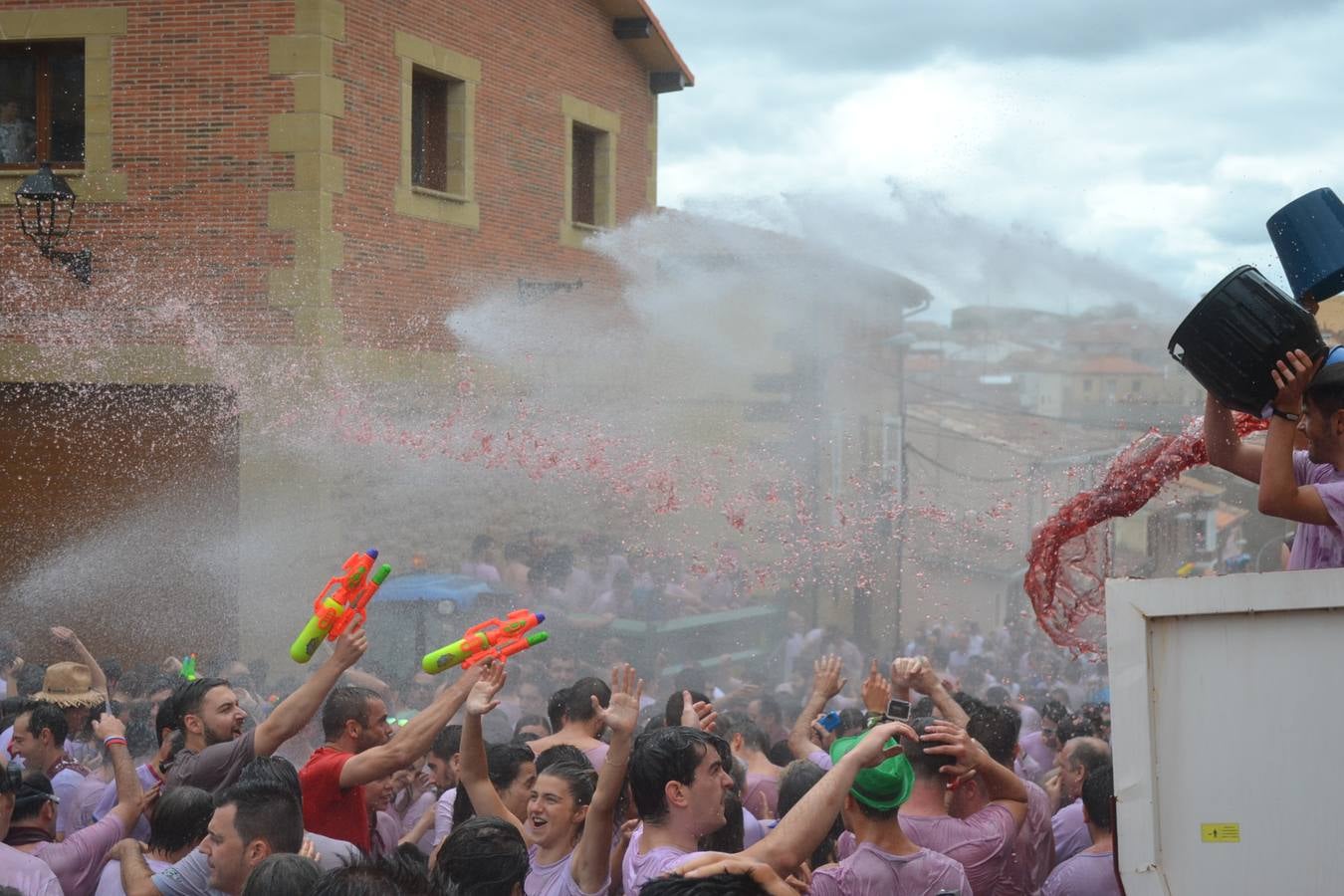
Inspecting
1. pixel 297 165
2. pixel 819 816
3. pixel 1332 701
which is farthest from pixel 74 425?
pixel 1332 701

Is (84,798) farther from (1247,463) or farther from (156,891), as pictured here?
(1247,463)

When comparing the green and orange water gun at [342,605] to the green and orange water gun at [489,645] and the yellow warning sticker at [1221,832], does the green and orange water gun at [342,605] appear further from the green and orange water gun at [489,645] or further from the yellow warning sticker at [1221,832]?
the yellow warning sticker at [1221,832]

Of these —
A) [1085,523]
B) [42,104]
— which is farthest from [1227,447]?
[42,104]

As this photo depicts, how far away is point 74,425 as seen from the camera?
41.1 ft

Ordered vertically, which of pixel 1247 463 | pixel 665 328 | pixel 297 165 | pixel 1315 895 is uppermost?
pixel 297 165

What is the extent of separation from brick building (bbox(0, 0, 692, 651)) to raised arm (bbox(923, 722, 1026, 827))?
27.2ft

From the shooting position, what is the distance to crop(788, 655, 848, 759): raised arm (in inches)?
176

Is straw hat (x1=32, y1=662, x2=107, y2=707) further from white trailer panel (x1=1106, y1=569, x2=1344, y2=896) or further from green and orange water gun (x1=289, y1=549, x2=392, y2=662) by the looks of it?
white trailer panel (x1=1106, y1=569, x2=1344, y2=896)

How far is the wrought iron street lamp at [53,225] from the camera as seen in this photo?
1148 cm

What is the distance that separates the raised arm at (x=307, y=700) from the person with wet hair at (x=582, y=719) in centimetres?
99

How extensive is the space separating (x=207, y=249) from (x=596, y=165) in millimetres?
5142

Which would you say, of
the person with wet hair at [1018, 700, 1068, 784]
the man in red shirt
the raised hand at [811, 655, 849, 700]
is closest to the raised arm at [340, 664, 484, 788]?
the man in red shirt

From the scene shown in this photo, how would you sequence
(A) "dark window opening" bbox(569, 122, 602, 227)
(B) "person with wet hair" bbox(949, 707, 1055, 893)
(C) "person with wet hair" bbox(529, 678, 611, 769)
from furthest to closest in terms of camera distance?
(A) "dark window opening" bbox(569, 122, 602, 227)
(C) "person with wet hair" bbox(529, 678, 611, 769)
(B) "person with wet hair" bbox(949, 707, 1055, 893)

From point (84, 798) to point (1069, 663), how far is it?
6.65 meters
